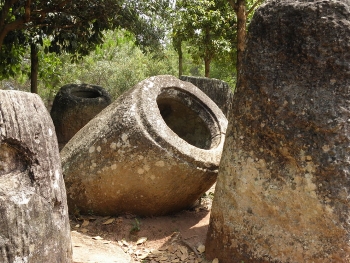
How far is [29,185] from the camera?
85.3 inches

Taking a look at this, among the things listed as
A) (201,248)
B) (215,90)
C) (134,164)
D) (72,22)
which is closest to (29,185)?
(134,164)

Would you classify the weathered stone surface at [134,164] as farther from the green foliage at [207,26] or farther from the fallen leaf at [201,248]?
the green foliage at [207,26]

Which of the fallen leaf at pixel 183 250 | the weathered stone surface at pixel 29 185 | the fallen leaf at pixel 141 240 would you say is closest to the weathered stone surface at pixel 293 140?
the fallen leaf at pixel 183 250

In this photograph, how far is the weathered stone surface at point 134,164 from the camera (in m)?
3.71

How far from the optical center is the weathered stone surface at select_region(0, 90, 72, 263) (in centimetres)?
204

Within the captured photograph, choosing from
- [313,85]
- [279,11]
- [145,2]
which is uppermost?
[145,2]

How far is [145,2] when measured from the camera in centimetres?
741

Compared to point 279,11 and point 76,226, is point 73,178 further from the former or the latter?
point 279,11

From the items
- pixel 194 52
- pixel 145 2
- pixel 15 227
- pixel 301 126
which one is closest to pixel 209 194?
pixel 301 126

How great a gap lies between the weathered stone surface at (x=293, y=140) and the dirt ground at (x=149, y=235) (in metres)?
0.60

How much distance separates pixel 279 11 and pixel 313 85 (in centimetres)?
56

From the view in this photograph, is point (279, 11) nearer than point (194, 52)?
Yes

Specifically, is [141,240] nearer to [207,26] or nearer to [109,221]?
[109,221]

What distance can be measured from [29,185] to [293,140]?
1651 mm
